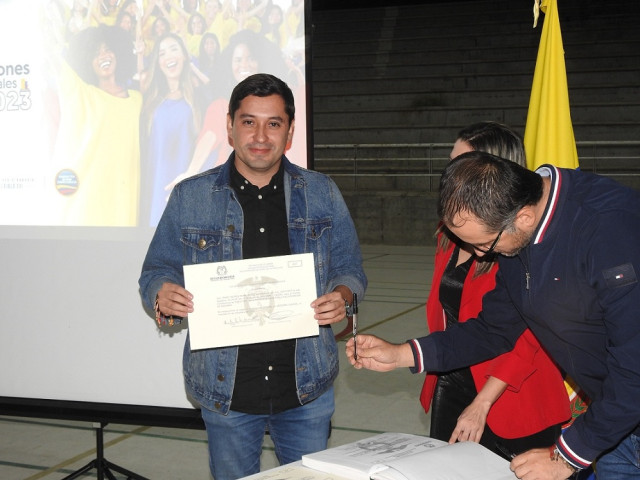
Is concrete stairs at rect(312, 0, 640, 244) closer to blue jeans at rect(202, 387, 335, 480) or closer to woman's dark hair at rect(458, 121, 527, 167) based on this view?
woman's dark hair at rect(458, 121, 527, 167)

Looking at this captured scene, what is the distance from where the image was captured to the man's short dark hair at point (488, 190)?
1.62 meters

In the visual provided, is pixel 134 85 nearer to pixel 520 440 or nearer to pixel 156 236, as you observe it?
pixel 156 236

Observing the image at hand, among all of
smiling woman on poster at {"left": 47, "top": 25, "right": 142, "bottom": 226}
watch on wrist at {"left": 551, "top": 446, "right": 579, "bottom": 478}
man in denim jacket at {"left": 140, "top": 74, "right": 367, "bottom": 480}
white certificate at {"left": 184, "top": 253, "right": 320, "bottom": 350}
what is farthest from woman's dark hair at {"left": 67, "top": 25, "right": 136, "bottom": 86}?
watch on wrist at {"left": 551, "top": 446, "right": 579, "bottom": 478}

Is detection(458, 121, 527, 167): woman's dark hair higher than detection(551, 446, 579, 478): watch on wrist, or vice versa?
detection(458, 121, 527, 167): woman's dark hair

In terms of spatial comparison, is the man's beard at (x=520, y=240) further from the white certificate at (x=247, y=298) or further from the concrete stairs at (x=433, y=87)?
the concrete stairs at (x=433, y=87)

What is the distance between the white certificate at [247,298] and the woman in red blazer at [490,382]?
1.73ft

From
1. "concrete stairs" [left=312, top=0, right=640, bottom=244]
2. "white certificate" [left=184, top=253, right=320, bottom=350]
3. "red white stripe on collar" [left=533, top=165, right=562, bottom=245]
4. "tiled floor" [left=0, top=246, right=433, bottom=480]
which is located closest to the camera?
"red white stripe on collar" [left=533, top=165, right=562, bottom=245]

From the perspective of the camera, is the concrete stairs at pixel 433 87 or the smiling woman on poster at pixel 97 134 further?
the concrete stairs at pixel 433 87

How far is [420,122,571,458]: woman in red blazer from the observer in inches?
90.7

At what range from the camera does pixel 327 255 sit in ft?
7.79

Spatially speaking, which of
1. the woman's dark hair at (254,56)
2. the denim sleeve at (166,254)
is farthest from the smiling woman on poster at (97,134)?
the denim sleeve at (166,254)

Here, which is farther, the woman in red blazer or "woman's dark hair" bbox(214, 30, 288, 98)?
"woman's dark hair" bbox(214, 30, 288, 98)

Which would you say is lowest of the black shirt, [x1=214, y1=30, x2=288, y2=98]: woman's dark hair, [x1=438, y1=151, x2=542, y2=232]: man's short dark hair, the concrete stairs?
the black shirt

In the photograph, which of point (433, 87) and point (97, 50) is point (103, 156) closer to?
point (97, 50)
